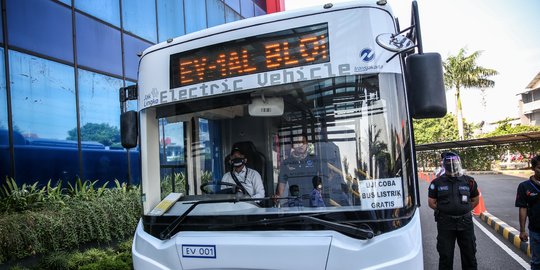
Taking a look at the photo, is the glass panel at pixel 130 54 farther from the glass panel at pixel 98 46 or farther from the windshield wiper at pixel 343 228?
the windshield wiper at pixel 343 228

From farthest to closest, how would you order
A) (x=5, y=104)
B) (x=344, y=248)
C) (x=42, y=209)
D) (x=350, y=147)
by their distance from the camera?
(x=5, y=104) → (x=42, y=209) → (x=350, y=147) → (x=344, y=248)

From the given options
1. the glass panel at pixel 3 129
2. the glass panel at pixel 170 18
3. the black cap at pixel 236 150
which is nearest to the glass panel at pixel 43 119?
the glass panel at pixel 3 129

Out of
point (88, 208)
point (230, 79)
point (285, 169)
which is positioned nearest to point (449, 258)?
point (285, 169)

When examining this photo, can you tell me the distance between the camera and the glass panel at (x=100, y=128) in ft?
33.6

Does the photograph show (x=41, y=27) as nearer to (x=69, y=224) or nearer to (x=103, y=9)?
(x=103, y=9)

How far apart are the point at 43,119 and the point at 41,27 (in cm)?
211

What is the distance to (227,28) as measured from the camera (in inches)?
122

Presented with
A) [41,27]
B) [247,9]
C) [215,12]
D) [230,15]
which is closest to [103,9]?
[41,27]

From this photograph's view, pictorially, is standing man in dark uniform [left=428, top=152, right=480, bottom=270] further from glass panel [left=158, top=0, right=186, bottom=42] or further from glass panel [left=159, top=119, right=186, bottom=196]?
glass panel [left=158, top=0, right=186, bottom=42]

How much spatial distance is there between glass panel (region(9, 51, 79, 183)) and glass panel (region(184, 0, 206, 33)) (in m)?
Answer: 5.83

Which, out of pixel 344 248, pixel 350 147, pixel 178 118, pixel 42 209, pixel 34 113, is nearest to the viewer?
pixel 344 248

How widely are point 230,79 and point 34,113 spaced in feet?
25.3

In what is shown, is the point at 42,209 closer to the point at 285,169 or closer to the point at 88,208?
the point at 88,208

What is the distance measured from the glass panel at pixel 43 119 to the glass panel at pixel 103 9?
1.84 meters
